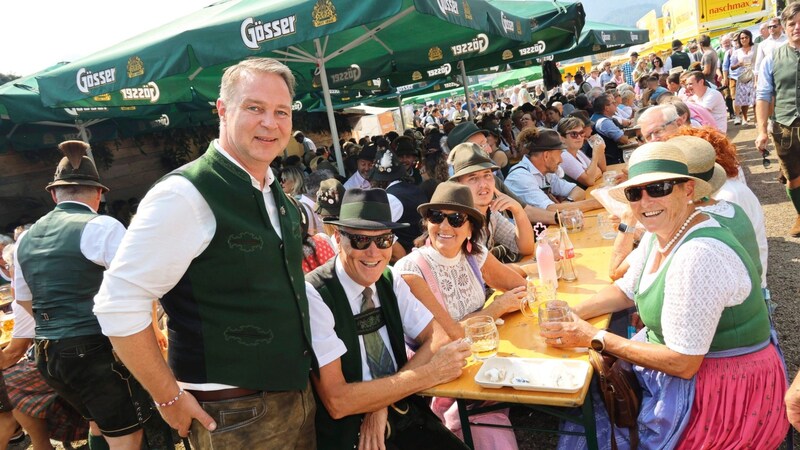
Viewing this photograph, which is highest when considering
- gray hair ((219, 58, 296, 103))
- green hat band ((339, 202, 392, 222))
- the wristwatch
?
gray hair ((219, 58, 296, 103))

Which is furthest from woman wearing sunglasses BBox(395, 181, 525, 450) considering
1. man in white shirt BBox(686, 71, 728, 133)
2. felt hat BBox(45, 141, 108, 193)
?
man in white shirt BBox(686, 71, 728, 133)

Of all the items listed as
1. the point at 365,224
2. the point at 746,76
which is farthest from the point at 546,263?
the point at 746,76

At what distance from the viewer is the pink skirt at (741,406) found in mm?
2035

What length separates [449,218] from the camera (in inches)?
112

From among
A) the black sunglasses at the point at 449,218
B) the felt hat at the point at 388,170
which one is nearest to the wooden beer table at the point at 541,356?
the black sunglasses at the point at 449,218

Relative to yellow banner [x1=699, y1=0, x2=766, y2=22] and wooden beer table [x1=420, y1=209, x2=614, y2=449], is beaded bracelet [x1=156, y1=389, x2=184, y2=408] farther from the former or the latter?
yellow banner [x1=699, y1=0, x2=766, y2=22]

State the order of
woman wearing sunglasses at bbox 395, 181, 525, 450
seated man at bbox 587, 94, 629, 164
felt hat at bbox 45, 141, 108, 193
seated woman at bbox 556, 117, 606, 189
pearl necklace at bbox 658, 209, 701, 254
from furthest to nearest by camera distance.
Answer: seated man at bbox 587, 94, 629, 164, seated woman at bbox 556, 117, 606, 189, felt hat at bbox 45, 141, 108, 193, woman wearing sunglasses at bbox 395, 181, 525, 450, pearl necklace at bbox 658, 209, 701, 254

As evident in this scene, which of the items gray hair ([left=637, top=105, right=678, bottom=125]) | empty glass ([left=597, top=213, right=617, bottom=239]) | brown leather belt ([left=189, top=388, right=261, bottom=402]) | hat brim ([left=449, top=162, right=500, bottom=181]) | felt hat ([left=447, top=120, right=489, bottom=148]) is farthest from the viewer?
felt hat ([left=447, top=120, right=489, bottom=148])

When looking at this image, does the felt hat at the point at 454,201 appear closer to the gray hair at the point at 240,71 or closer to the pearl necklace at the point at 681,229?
the pearl necklace at the point at 681,229

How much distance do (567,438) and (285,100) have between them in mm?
2077

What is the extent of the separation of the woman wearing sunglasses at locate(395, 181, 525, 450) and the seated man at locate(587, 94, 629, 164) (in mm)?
5898

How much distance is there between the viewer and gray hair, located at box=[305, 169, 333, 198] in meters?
5.47

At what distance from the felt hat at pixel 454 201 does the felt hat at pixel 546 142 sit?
246 cm

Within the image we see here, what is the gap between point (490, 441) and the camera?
2.56 m
